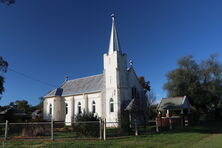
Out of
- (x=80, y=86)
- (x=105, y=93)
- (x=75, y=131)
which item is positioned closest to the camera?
(x=75, y=131)

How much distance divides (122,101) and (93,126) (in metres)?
11.2

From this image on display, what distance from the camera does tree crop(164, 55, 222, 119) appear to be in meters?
43.2

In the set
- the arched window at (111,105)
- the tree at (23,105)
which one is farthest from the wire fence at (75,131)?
the tree at (23,105)

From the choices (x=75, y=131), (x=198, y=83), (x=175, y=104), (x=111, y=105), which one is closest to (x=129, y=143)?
(x=75, y=131)

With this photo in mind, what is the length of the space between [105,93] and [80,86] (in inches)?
295

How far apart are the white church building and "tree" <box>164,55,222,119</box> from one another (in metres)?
16.3

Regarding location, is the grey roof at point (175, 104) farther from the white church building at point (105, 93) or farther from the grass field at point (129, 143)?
the grass field at point (129, 143)

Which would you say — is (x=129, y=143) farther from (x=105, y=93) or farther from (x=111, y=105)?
(x=105, y=93)

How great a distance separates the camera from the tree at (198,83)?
4325 centimetres

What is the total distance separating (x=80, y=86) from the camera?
35156 millimetres

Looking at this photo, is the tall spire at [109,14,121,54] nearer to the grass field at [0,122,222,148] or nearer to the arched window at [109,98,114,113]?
the arched window at [109,98,114,113]

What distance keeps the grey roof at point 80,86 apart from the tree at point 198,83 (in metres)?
19.9

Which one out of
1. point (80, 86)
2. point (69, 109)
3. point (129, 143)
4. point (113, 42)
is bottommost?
point (129, 143)

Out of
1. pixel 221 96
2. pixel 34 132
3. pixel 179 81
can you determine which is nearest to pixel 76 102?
pixel 34 132
